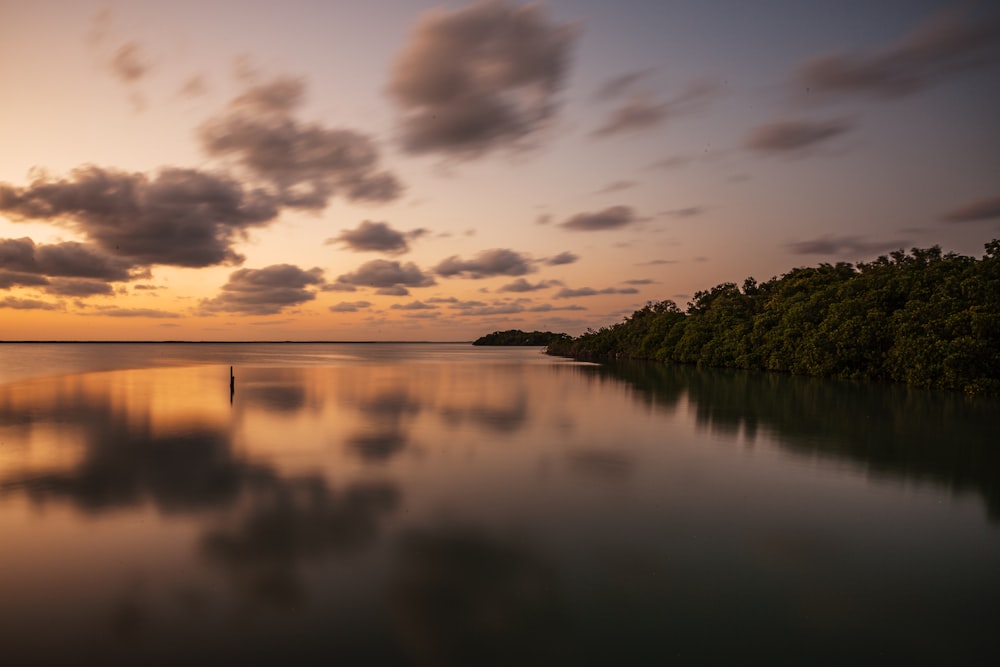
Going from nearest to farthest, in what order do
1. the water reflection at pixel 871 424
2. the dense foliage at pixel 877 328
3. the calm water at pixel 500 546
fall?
the calm water at pixel 500 546, the water reflection at pixel 871 424, the dense foliage at pixel 877 328

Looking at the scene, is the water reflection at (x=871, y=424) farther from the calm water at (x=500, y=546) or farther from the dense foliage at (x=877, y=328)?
the dense foliage at (x=877, y=328)

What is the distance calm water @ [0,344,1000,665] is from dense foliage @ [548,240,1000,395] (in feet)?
74.1

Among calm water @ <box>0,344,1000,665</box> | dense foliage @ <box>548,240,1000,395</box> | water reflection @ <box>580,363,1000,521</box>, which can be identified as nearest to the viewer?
calm water @ <box>0,344,1000,665</box>

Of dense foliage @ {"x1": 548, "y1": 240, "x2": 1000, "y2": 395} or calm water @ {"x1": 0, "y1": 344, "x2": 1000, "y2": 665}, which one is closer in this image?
calm water @ {"x1": 0, "y1": 344, "x2": 1000, "y2": 665}

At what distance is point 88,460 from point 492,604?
64.5ft

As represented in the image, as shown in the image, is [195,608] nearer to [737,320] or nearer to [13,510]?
[13,510]

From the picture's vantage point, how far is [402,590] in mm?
10203

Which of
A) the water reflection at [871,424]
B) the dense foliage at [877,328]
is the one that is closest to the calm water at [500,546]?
the water reflection at [871,424]

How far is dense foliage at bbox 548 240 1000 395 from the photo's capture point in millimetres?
45156

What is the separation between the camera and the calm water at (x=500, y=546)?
8609mm

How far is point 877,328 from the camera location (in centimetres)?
5562

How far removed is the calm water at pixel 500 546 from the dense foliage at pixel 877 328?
22.6 metres

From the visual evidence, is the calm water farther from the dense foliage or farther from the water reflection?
the dense foliage

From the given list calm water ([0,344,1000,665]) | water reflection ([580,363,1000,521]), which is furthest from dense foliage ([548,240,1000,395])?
calm water ([0,344,1000,665])
